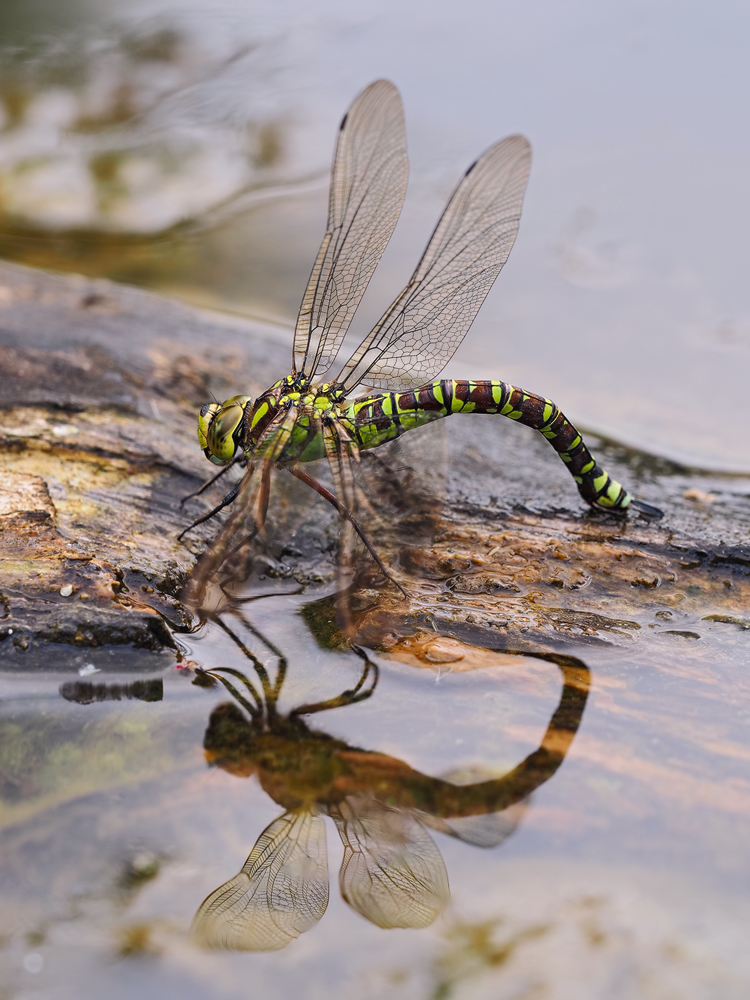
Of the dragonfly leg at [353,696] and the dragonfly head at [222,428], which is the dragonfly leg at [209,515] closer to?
the dragonfly head at [222,428]

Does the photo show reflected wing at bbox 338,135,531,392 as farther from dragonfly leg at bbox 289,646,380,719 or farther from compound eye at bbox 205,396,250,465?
dragonfly leg at bbox 289,646,380,719

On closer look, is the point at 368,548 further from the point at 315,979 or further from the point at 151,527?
the point at 315,979

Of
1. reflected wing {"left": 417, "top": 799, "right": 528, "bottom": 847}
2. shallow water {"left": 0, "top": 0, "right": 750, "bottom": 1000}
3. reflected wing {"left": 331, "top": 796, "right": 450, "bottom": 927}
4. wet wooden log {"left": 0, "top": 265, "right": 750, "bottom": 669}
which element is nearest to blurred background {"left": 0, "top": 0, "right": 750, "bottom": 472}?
shallow water {"left": 0, "top": 0, "right": 750, "bottom": 1000}

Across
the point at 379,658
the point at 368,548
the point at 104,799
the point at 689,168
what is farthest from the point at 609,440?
the point at 104,799

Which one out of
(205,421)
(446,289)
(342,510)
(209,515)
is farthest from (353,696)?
(446,289)

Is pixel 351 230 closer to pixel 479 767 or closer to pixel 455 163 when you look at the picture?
pixel 479 767
